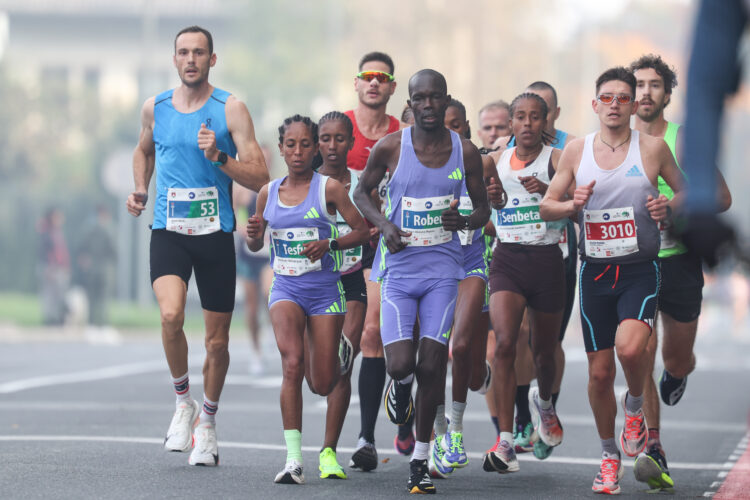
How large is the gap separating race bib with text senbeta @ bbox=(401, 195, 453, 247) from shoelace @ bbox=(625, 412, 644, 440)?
1.47m

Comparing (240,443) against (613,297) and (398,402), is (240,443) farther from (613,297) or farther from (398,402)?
(613,297)

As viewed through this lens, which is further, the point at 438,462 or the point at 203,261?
the point at 203,261

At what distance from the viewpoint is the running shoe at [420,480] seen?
7422mm

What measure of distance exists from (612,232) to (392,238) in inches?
45.8

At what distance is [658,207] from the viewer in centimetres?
746

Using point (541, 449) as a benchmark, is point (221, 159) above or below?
above

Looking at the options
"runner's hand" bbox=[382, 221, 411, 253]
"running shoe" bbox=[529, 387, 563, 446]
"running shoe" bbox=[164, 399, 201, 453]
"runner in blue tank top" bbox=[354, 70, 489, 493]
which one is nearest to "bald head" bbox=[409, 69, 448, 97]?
"runner in blue tank top" bbox=[354, 70, 489, 493]

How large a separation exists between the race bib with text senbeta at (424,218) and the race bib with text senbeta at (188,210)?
54.0 inches

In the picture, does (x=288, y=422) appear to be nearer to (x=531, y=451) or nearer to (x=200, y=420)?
(x=200, y=420)

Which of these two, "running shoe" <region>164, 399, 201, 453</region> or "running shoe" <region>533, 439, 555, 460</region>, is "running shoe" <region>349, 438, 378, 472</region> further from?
"running shoe" <region>533, 439, 555, 460</region>

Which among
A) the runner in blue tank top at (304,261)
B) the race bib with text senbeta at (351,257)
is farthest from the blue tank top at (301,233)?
the race bib with text senbeta at (351,257)

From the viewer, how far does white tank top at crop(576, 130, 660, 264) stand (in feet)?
25.3

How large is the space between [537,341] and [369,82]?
6.32 feet

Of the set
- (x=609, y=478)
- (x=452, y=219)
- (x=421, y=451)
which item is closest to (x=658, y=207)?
(x=452, y=219)
